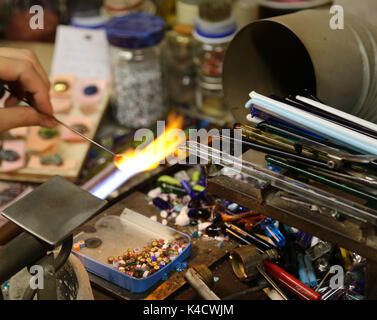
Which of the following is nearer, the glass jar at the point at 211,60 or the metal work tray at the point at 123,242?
the metal work tray at the point at 123,242

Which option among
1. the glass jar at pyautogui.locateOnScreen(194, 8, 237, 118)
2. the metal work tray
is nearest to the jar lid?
the glass jar at pyautogui.locateOnScreen(194, 8, 237, 118)

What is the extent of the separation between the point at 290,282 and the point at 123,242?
332 mm

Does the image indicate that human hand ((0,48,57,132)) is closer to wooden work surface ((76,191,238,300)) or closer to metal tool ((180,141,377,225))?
wooden work surface ((76,191,238,300))

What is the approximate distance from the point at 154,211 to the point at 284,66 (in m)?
0.43

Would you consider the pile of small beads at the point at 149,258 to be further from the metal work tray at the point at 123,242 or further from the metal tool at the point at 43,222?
the metal tool at the point at 43,222

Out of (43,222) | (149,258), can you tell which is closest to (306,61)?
(149,258)

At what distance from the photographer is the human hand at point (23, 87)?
1.08 m

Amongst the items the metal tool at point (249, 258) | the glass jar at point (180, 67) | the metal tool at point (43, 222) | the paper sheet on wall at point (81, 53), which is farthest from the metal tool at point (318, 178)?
Result: the paper sheet on wall at point (81, 53)

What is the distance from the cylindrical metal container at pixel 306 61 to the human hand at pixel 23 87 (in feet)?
1.38

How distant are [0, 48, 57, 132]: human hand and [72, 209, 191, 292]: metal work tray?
0.31 metres

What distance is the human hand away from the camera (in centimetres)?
108

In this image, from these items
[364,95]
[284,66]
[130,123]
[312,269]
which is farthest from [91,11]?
[312,269]

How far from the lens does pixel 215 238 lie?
3.28ft

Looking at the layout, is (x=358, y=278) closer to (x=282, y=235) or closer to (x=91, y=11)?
(x=282, y=235)
